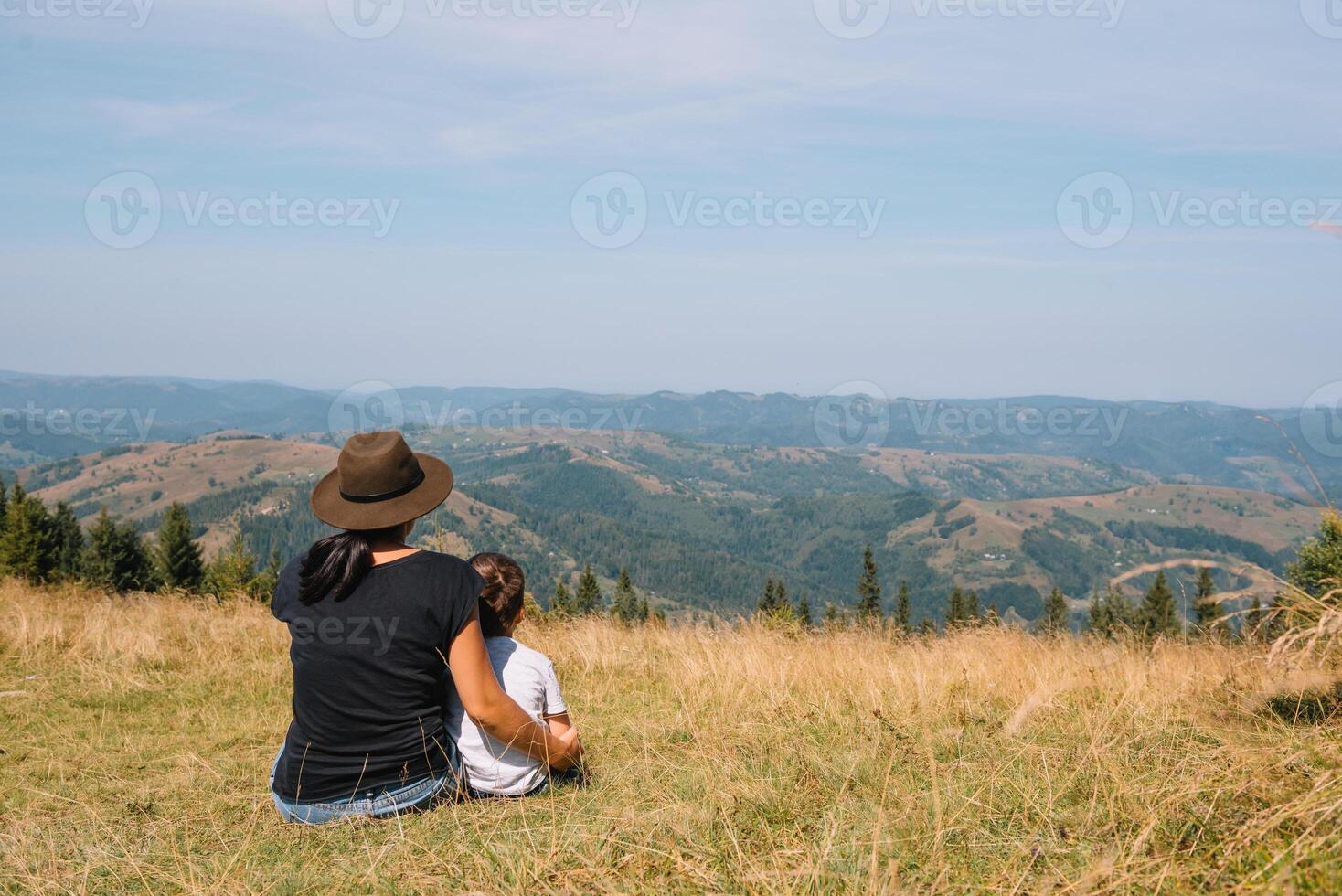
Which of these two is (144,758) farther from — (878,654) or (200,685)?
(878,654)

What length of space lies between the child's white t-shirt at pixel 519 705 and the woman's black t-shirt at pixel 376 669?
202 mm

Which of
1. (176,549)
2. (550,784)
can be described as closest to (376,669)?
(550,784)

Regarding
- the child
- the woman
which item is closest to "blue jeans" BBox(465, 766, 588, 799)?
the child

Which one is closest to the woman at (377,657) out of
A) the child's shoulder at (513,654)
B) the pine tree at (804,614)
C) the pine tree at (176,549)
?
the child's shoulder at (513,654)

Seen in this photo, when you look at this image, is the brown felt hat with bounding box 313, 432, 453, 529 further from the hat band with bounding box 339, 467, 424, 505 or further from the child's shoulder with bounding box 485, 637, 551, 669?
the child's shoulder with bounding box 485, 637, 551, 669

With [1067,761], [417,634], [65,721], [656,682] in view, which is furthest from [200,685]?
[1067,761]

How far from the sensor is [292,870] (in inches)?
126

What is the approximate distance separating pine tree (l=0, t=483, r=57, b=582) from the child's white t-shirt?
169 ft

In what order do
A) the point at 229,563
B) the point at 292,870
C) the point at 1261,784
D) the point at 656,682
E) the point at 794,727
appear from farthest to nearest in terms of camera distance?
the point at 229,563
the point at 656,682
the point at 794,727
the point at 292,870
the point at 1261,784

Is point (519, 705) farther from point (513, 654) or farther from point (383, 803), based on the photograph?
point (383, 803)

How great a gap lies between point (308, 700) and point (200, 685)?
4434 millimetres

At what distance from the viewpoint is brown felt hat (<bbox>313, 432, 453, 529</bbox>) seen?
3934mm

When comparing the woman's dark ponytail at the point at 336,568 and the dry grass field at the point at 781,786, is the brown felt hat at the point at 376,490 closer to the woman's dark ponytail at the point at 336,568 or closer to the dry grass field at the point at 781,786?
the woman's dark ponytail at the point at 336,568

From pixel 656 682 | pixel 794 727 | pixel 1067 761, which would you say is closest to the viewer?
pixel 1067 761
